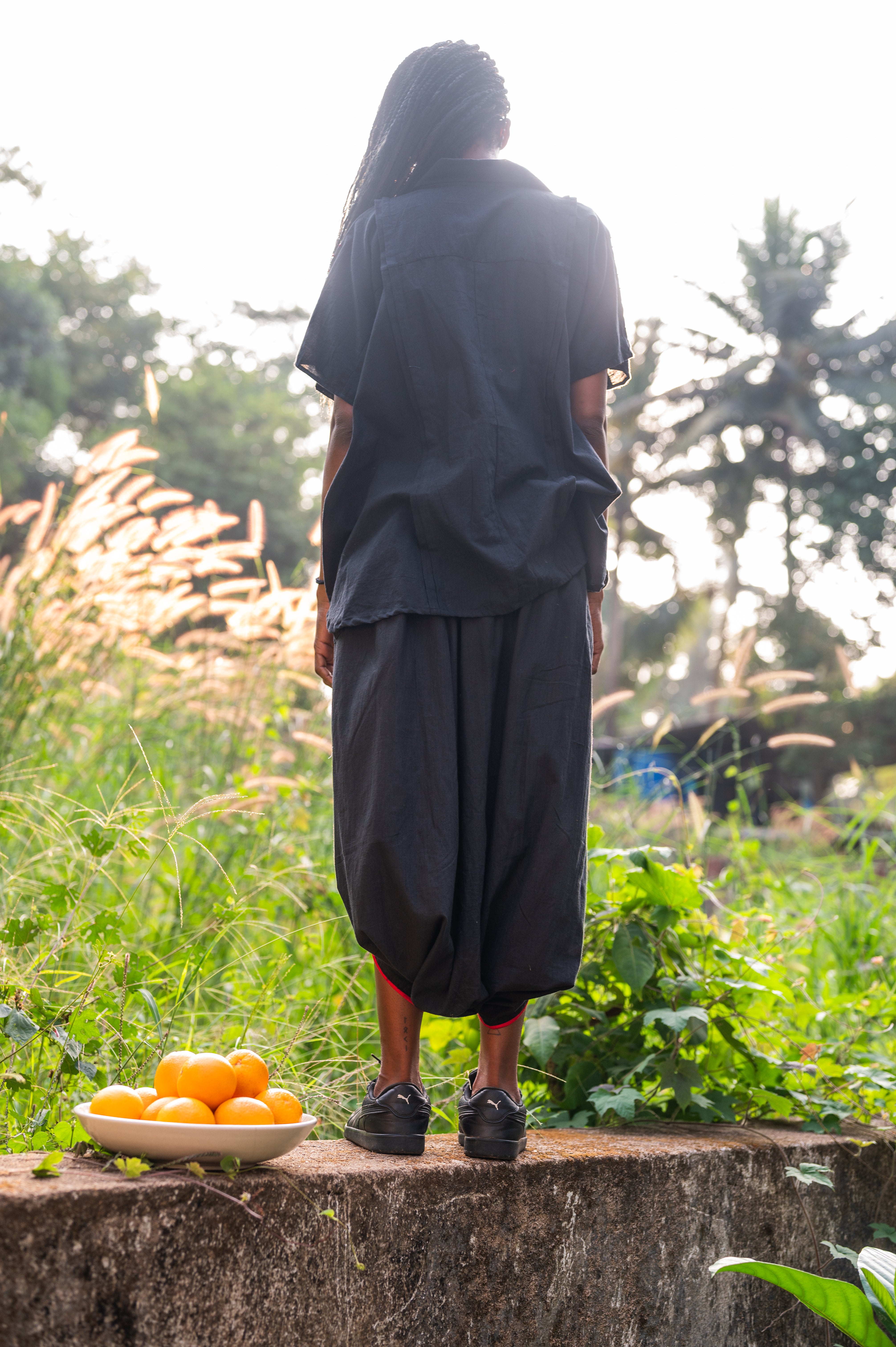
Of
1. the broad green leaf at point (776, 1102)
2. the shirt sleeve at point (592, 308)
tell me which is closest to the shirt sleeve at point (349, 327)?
the shirt sleeve at point (592, 308)

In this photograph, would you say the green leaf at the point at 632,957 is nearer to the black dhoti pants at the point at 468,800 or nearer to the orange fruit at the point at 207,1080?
→ the black dhoti pants at the point at 468,800

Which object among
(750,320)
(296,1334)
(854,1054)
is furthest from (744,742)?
(750,320)

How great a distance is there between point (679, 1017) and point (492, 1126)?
58cm

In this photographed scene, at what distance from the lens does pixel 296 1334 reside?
4.20 ft

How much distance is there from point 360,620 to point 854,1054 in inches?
66.1

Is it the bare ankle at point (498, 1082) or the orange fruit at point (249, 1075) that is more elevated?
the orange fruit at point (249, 1075)

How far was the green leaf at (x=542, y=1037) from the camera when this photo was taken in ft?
6.90

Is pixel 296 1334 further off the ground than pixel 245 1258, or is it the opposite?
pixel 245 1258

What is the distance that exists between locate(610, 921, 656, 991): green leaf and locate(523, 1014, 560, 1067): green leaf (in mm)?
173

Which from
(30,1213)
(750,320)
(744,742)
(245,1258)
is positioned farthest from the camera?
(750,320)

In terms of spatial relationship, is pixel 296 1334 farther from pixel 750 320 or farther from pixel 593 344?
pixel 750 320

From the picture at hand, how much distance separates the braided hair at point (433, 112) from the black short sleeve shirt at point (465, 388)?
5cm

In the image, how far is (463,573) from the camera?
1614 mm

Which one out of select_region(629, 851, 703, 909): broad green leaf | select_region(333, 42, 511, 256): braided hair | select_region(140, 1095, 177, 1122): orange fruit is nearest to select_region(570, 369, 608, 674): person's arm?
select_region(333, 42, 511, 256): braided hair
